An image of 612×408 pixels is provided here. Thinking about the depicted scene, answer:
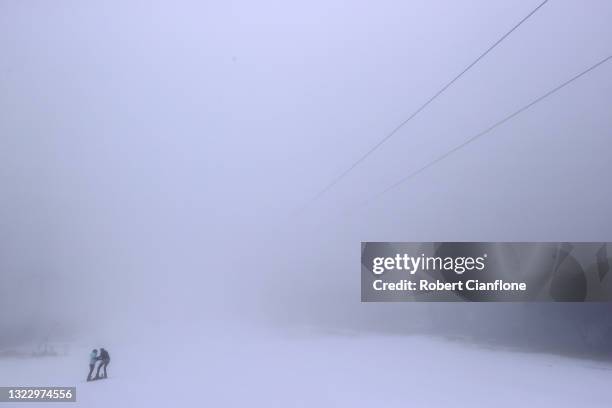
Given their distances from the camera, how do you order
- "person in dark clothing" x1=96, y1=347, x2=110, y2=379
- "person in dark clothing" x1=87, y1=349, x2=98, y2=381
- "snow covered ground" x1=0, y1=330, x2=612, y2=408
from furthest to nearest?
"person in dark clothing" x1=96, y1=347, x2=110, y2=379
"person in dark clothing" x1=87, y1=349, x2=98, y2=381
"snow covered ground" x1=0, y1=330, x2=612, y2=408

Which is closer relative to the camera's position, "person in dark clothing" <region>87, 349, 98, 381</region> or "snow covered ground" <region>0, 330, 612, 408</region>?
"snow covered ground" <region>0, 330, 612, 408</region>

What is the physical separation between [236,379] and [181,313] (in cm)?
273

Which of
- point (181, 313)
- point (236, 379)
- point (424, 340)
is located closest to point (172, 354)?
point (236, 379)

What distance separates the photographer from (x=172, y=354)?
3715mm

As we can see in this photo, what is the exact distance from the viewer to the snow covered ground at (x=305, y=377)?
278 centimetres

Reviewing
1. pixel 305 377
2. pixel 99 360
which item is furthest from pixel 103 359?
pixel 305 377

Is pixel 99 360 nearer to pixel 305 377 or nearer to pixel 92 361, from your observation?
pixel 92 361

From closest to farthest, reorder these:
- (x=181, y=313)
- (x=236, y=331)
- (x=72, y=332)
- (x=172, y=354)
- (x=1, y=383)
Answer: (x=1, y=383)
(x=172, y=354)
(x=72, y=332)
(x=236, y=331)
(x=181, y=313)

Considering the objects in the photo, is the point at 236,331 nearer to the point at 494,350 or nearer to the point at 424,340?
the point at 424,340

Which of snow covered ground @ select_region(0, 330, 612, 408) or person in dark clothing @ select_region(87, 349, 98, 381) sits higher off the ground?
person in dark clothing @ select_region(87, 349, 98, 381)

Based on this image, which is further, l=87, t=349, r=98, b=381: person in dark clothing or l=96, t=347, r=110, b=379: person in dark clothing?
l=96, t=347, r=110, b=379: person in dark clothing

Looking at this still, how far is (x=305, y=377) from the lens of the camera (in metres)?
3.15

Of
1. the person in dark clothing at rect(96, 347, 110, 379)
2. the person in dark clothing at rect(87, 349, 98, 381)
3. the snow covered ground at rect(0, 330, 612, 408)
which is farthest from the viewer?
the person in dark clothing at rect(96, 347, 110, 379)

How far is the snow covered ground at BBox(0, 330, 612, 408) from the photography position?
2.78 m
